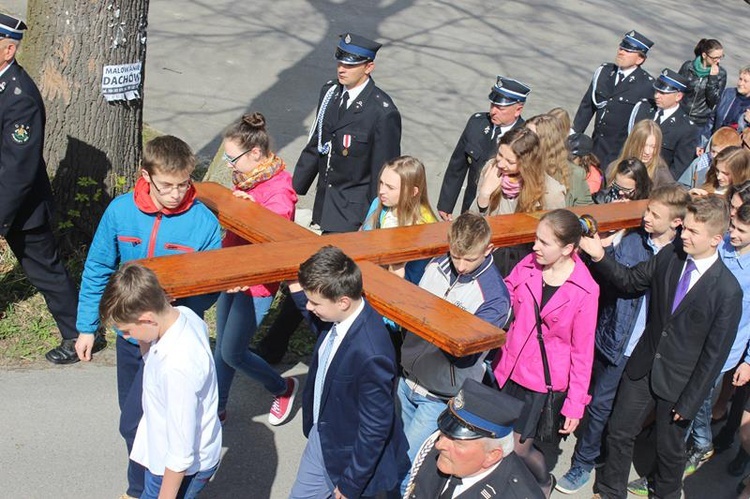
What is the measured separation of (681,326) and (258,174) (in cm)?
232

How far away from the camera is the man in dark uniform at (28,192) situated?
17.9 ft

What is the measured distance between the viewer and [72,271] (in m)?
6.66

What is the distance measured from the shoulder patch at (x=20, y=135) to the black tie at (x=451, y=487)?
3342 mm

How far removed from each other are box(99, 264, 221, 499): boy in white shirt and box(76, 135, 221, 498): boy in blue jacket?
0.58m

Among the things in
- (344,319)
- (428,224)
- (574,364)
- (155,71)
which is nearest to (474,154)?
(428,224)

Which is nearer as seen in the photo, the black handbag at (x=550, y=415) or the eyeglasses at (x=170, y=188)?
the eyeglasses at (x=170, y=188)

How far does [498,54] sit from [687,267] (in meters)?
10.8

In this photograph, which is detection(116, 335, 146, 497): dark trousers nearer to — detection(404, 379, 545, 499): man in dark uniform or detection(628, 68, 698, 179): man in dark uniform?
detection(404, 379, 545, 499): man in dark uniform

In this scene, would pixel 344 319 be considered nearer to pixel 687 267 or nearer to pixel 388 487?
pixel 388 487

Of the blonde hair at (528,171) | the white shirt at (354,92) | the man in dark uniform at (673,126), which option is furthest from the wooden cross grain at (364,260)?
the man in dark uniform at (673,126)

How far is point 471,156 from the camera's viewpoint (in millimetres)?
7195

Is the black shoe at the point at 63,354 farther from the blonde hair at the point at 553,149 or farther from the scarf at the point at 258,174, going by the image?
the blonde hair at the point at 553,149

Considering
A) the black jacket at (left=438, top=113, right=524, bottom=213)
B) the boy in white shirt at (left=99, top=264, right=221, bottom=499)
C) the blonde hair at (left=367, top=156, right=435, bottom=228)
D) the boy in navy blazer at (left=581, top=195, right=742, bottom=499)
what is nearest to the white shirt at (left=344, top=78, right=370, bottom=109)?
the black jacket at (left=438, top=113, right=524, bottom=213)

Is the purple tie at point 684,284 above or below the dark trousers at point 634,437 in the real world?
above
